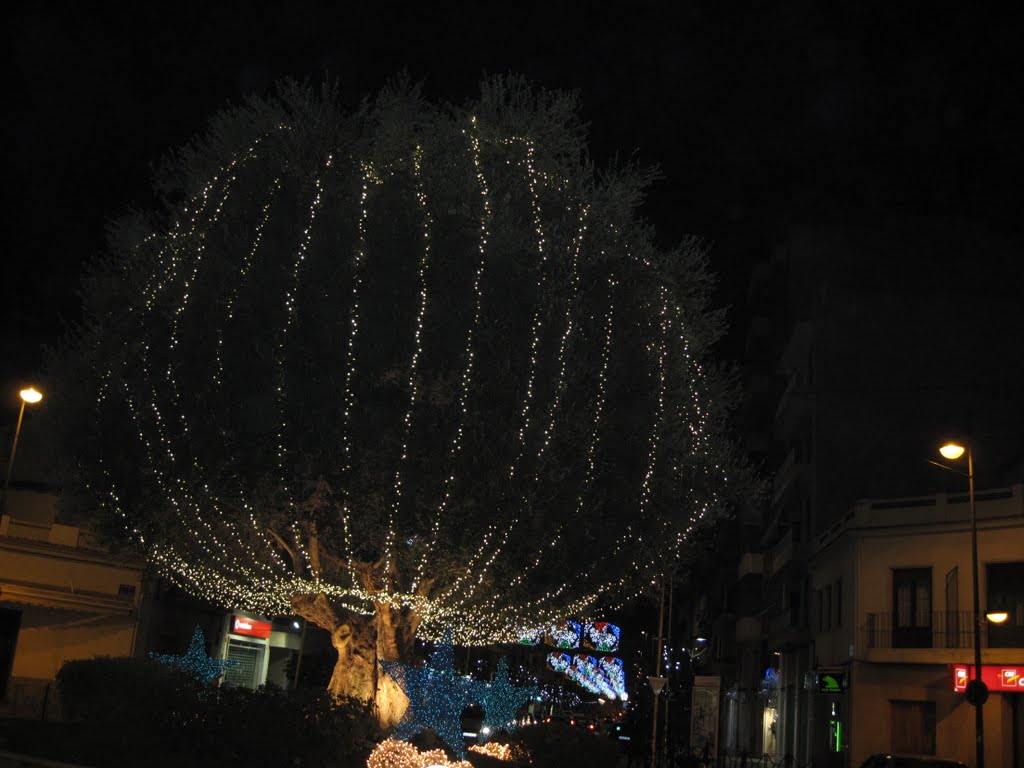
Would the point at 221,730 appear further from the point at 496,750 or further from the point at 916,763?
the point at 916,763

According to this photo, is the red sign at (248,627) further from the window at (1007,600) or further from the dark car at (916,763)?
the dark car at (916,763)

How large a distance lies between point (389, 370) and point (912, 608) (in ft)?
66.8

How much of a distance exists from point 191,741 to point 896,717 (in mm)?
21089

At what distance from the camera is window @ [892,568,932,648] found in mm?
30125

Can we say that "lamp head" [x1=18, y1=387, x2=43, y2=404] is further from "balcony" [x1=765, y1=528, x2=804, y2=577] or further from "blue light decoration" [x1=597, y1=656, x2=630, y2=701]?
"blue light decoration" [x1=597, y1=656, x2=630, y2=701]

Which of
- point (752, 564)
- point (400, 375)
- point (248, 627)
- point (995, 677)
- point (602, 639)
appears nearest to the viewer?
point (400, 375)

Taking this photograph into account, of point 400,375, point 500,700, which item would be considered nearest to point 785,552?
point 500,700

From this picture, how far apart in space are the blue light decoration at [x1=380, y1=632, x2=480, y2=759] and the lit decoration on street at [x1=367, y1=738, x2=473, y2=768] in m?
1.86

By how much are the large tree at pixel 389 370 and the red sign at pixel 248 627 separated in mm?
24165

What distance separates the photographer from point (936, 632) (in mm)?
29562

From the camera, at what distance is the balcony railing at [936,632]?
2831 centimetres

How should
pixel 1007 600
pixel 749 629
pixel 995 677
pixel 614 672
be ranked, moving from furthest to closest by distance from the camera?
pixel 614 672, pixel 749 629, pixel 1007 600, pixel 995 677

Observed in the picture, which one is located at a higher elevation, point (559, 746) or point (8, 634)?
point (8, 634)

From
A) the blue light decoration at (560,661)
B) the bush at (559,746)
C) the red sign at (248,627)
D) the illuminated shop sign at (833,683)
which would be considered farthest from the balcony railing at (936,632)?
the blue light decoration at (560,661)
